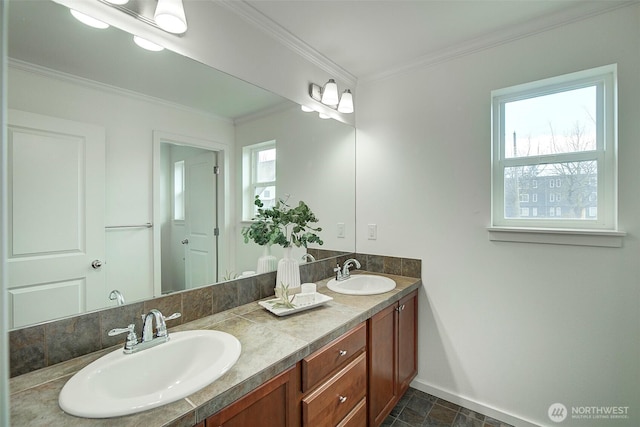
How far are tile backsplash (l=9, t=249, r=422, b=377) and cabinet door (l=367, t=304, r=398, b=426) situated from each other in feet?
2.19

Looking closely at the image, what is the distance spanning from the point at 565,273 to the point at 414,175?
42.2 inches

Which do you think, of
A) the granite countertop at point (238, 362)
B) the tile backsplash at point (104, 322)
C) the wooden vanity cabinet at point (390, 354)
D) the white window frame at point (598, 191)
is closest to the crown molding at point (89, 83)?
the tile backsplash at point (104, 322)

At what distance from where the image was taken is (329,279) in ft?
7.16

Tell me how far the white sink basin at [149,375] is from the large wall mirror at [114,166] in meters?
0.27

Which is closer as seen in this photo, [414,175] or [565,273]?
[565,273]

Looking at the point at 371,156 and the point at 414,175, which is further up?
the point at 371,156

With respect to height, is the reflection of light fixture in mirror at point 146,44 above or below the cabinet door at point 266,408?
above

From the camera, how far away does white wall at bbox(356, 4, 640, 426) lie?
4.91ft

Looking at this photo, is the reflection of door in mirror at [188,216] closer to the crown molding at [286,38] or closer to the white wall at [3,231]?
the crown molding at [286,38]

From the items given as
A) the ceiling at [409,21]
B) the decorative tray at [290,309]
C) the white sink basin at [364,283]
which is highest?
the ceiling at [409,21]

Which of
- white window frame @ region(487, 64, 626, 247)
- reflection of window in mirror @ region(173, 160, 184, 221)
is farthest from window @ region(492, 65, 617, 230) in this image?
reflection of window in mirror @ region(173, 160, 184, 221)

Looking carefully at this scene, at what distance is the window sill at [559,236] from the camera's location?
150 cm

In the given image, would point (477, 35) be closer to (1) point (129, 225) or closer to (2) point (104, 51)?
(2) point (104, 51)

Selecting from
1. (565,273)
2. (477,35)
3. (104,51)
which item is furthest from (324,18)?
(565,273)
